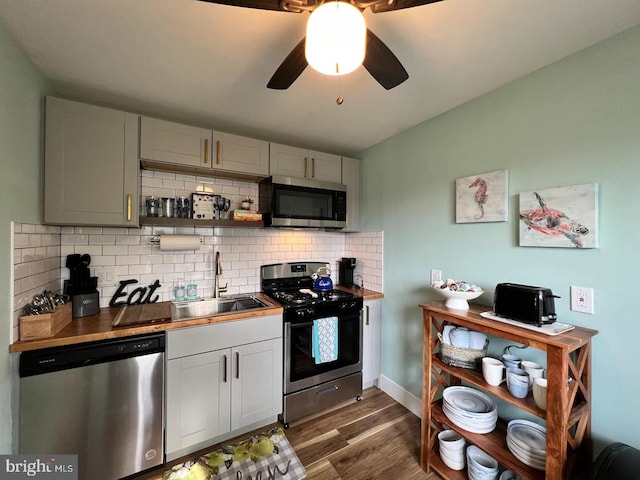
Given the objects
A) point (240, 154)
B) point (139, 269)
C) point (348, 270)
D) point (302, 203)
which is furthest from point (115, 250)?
point (348, 270)

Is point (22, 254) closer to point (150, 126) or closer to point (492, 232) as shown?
point (150, 126)

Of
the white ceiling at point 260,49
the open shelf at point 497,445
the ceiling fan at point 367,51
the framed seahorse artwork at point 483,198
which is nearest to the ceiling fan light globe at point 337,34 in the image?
the ceiling fan at point 367,51

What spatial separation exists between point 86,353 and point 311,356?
1447 mm

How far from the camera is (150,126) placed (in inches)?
72.5

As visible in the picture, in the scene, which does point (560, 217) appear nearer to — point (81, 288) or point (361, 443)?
point (361, 443)

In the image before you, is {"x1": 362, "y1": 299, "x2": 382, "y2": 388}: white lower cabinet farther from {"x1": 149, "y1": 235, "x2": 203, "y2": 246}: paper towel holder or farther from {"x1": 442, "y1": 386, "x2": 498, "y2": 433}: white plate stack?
{"x1": 149, "y1": 235, "x2": 203, "y2": 246}: paper towel holder

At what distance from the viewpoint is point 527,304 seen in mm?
1307

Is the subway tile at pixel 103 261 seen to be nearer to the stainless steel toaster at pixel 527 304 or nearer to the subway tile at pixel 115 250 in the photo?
the subway tile at pixel 115 250

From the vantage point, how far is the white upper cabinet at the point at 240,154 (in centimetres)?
207

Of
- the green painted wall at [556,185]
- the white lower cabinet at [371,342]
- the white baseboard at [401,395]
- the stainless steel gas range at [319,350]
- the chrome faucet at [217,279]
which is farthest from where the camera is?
the white lower cabinet at [371,342]

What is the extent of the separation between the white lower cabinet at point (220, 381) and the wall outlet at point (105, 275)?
0.79m

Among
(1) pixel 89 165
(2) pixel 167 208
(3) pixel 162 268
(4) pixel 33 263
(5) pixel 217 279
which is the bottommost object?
(5) pixel 217 279

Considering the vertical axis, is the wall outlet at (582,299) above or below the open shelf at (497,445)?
above

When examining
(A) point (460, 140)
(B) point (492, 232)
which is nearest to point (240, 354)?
(B) point (492, 232)
